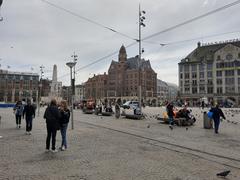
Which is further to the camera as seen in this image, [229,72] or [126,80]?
[126,80]

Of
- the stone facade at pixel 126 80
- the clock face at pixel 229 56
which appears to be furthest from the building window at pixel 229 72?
the stone facade at pixel 126 80

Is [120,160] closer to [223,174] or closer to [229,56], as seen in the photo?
[223,174]

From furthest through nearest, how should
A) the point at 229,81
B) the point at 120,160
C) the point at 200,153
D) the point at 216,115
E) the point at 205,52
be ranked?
the point at 205,52
the point at 229,81
the point at 216,115
the point at 200,153
the point at 120,160

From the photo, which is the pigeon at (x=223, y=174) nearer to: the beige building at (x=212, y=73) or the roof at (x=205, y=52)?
the beige building at (x=212, y=73)

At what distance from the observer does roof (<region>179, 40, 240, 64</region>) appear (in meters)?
95.9

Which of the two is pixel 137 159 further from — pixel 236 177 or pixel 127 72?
pixel 127 72

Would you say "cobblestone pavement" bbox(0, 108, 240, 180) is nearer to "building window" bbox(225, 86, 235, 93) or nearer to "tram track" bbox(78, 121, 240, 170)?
"tram track" bbox(78, 121, 240, 170)

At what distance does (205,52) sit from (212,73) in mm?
9675

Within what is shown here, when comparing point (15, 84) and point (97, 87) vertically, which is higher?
point (15, 84)

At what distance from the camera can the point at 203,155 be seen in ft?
30.6

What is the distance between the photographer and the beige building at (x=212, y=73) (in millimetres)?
89562

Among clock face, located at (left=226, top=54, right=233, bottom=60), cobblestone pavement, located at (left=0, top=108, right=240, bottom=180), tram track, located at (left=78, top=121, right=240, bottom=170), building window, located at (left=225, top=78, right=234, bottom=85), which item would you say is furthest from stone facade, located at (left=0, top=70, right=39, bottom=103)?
cobblestone pavement, located at (left=0, top=108, right=240, bottom=180)

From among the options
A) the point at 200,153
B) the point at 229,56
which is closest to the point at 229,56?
the point at 229,56

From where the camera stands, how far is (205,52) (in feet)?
327
